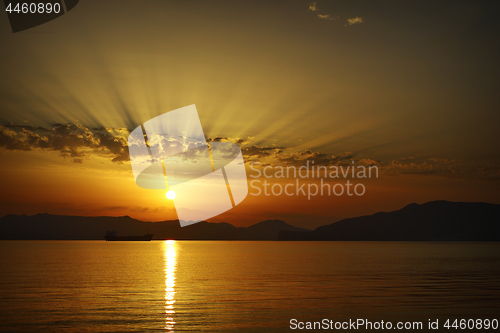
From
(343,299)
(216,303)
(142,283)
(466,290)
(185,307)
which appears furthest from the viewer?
(142,283)

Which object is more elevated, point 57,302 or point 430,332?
point 57,302

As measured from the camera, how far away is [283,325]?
24.9 m

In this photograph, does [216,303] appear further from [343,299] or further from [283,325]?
[343,299]

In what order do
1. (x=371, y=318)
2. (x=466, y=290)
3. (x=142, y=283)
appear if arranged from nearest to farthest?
(x=371, y=318), (x=466, y=290), (x=142, y=283)

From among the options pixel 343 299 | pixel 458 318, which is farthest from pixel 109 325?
pixel 458 318

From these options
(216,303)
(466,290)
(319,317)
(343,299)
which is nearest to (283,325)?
(319,317)

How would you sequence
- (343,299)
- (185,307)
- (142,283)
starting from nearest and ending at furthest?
(185,307) < (343,299) < (142,283)

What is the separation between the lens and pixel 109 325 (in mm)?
24547

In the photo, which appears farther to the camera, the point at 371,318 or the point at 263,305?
the point at 263,305

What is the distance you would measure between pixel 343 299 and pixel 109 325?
69.3 ft

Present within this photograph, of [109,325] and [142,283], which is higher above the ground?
[142,283]

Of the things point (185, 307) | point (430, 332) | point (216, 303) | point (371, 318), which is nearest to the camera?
point (430, 332)

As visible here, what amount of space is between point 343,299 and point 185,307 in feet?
49.2

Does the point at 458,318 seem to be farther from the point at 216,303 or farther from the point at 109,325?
the point at 109,325
